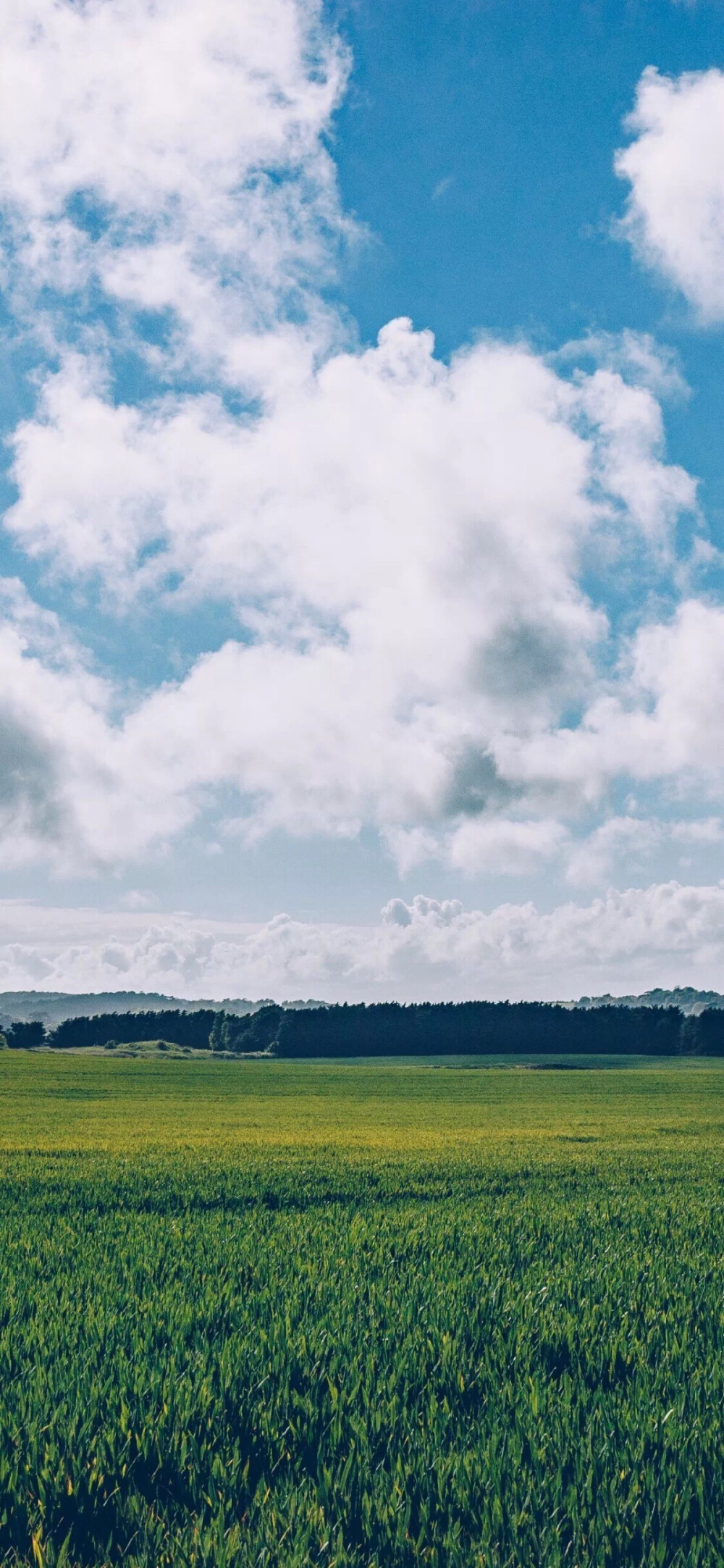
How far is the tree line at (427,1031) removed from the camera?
462ft

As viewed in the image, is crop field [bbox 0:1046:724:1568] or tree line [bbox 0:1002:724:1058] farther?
tree line [bbox 0:1002:724:1058]

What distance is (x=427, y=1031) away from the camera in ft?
482

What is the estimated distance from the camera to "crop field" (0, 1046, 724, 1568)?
369cm

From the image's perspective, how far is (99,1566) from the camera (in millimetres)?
3471

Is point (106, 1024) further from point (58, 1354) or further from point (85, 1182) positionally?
point (58, 1354)

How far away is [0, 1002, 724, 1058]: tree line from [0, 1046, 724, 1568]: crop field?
446 ft

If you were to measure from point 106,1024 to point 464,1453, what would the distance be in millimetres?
163774

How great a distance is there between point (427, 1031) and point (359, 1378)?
14746 cm

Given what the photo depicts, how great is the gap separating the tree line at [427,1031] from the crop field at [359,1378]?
136077mm

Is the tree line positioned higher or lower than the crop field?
lower

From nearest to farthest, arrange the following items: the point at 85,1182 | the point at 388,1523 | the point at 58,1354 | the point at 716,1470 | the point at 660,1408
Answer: the point at 388,1523 → the point at 716,1470 → the point at 660,1408 → the point at 58,1354 → the point at 85,1182

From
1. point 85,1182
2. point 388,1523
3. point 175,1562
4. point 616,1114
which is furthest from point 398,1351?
point 616,1114

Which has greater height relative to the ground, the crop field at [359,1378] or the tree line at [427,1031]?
the crop field at [359,1378]

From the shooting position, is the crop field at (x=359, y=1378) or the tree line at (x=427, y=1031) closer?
the crop field at (x=359, y=1378)
